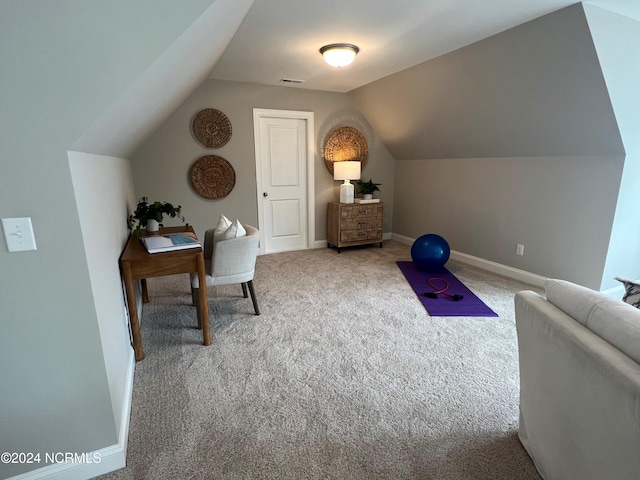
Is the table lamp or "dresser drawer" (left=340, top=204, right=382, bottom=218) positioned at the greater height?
the table lamp

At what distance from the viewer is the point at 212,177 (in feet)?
13.8

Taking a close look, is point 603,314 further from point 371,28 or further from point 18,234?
point 371,28

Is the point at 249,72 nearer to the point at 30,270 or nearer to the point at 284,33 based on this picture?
the point at 284,33

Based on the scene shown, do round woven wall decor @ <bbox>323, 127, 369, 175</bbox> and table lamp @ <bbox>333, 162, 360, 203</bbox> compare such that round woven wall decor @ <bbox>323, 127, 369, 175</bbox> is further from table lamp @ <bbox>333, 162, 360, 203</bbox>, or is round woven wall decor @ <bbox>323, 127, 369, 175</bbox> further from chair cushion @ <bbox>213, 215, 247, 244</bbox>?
chair cushion @ <bbox>213, 215, 247, 244</bbox>

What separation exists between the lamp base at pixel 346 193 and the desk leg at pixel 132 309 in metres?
3.21

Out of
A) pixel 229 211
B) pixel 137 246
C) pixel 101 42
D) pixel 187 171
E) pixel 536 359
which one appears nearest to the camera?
pixel 101 42

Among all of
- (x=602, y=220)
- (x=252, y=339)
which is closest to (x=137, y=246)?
(x=252, y=339)

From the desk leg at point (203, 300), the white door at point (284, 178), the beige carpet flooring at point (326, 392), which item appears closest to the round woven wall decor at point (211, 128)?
the white door at point (284, 178)

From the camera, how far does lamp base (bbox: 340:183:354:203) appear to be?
4.75 m

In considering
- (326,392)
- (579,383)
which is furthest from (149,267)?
(579,383)

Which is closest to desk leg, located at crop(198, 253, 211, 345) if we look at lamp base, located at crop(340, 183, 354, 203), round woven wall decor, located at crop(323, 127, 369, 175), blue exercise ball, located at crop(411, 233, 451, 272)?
blue exercise ball, located at crop(411, 233, 451, 272)

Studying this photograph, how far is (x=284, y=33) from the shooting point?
2621 millimetres

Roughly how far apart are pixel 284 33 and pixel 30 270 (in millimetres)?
2427

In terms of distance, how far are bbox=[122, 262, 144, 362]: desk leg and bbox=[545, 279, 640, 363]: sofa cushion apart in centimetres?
231
